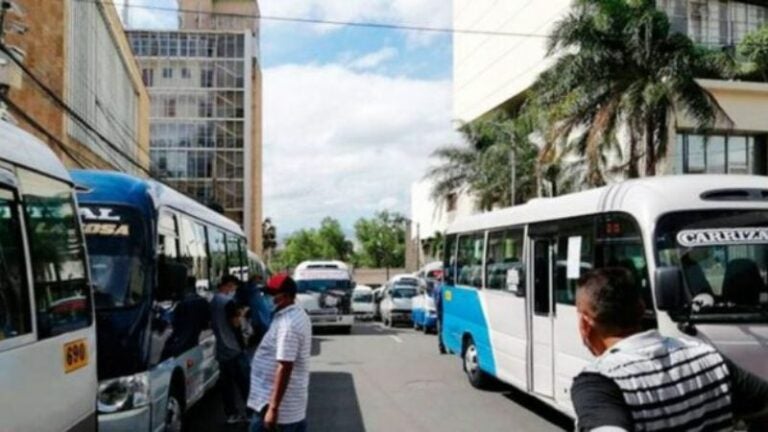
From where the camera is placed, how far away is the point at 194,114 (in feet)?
313

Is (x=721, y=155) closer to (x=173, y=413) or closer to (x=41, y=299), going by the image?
(x=173, y=413)

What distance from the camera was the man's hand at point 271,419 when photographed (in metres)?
5.55

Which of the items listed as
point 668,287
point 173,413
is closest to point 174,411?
point 173,413

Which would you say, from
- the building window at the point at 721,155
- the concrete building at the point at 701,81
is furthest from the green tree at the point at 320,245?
the building window at the point at 721,155

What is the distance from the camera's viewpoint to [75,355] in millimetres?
5035

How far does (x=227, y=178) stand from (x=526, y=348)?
88061mm

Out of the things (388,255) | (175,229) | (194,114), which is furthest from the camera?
(388,255)

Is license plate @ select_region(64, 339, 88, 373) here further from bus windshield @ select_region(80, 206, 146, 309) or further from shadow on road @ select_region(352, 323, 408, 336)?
shadow on road @ select_region(352, 323, 408, 336)

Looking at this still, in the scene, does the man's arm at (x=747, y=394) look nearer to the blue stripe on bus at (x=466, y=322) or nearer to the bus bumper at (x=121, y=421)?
the bus bumper at (x=121, y=421)

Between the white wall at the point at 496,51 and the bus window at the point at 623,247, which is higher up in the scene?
the white wall at the point at 496,51

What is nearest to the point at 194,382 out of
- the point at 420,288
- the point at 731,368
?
the point at 731,368

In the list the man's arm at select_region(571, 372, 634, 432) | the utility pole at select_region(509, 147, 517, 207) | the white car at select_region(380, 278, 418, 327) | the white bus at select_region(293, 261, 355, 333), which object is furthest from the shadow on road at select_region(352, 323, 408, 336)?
the man's arm at select_region(571, 372, 634, 432)

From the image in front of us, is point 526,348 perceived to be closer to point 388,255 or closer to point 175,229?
point 175,229

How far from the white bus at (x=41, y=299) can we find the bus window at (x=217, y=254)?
235 inches
